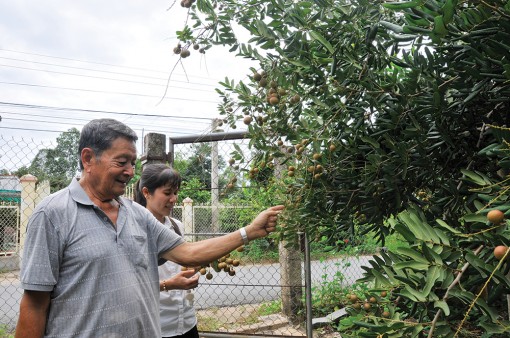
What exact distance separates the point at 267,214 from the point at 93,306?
765 millimetres

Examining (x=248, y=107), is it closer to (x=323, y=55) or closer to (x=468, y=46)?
(x=323, y=55)

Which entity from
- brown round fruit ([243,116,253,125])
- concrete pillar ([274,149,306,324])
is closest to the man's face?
brown round fruit ([243,116,253,125])

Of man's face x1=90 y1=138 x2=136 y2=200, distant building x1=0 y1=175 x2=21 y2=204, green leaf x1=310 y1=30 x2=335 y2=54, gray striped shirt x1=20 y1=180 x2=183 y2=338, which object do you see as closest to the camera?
green leaf x1=310 y1=30 x2=335 y2=54

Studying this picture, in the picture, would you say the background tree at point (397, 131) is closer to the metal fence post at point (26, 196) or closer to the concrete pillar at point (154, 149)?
the concrete pillar at point (154, 149)

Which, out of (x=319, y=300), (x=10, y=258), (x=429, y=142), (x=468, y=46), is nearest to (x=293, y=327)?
(x=319, y=300)

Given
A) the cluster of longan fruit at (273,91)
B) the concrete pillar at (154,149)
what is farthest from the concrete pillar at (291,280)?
the cluster of longan fruit at (273,91)

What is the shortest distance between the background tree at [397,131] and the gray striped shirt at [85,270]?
0.64 metres

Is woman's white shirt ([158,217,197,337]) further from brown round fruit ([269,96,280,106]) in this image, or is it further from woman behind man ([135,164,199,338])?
brown round fruit ([269,96,280,106])

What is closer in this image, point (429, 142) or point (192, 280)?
point (429, 142)

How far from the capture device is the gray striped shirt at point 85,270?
4.83 ft

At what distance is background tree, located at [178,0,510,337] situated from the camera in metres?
1.07

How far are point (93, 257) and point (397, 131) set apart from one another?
44.8 inches

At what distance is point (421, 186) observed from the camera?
1.65 m

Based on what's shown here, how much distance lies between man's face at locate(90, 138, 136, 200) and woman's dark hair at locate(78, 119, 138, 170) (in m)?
0.02
